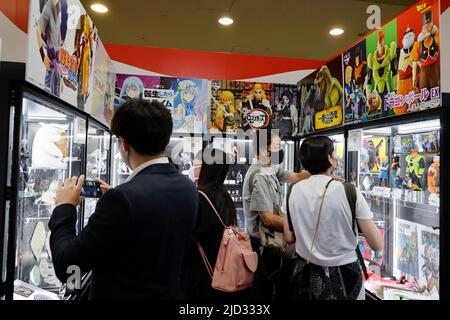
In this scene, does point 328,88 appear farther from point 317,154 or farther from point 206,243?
point 206,243

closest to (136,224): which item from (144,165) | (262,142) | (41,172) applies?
(144,165)

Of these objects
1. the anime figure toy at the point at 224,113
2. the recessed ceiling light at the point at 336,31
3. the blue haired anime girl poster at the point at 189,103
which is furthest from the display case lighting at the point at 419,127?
the recessed ceiling light at the point at 336,31

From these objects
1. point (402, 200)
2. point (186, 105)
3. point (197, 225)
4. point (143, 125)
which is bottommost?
point (197, 225)

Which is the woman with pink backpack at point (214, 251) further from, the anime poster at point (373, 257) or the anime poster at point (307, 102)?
the anime poster at point (307, 102)

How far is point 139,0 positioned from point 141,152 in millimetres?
3874

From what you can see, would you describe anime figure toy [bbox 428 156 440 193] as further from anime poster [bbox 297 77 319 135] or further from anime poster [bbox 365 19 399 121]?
anime poster [bbox 297 77 319 135]

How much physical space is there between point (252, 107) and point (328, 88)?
1.05 m

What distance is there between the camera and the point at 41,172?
206 cm

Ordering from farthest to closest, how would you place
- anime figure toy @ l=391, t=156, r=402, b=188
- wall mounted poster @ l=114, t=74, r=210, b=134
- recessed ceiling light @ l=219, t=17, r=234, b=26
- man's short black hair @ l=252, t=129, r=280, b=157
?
recessed ceiling light @ l=219, t=17, r=234, b=26, wall mounted poster @ l=114, t=74, r=210, b=134, man's short black hair @ l=252, t=129, r=280, b=157, anime figure toy @ l=391, t=156, r=402, b=188

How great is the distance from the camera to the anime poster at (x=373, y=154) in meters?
2.75

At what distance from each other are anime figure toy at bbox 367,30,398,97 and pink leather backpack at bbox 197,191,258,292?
140 centimetres

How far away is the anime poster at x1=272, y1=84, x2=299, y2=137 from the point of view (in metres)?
4.06

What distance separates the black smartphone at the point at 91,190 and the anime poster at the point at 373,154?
87.6 inches

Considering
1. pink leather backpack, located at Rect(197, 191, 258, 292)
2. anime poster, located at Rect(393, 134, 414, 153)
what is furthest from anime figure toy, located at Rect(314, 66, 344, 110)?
pink leather backpack, located at Rect(197, 191, 258, 292)
